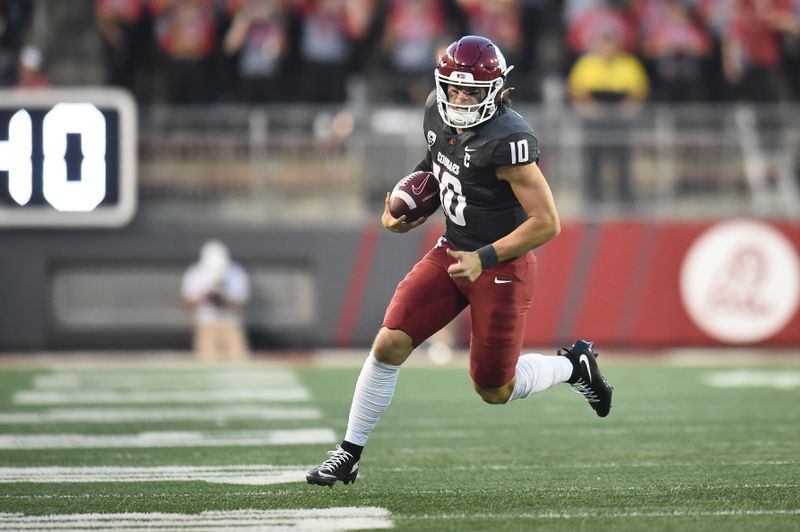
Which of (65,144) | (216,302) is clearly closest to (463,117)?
(65,144)

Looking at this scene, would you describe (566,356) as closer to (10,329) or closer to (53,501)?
(53,501)

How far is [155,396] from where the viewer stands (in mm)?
9156

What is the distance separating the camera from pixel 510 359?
577 cm

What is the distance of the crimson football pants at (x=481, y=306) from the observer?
18.4 ft

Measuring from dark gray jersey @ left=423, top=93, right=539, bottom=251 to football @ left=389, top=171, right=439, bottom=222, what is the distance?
49 mm

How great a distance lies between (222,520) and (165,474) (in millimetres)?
1161

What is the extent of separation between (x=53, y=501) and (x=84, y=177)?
15.6 ft

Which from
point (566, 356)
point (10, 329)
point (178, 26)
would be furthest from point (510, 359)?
point (178, 26)

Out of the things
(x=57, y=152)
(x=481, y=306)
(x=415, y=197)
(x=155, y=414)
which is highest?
(x=415, y=197)

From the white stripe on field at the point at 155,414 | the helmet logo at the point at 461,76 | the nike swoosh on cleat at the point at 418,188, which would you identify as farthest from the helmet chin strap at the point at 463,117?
the white stripe on field at the point at 155,414

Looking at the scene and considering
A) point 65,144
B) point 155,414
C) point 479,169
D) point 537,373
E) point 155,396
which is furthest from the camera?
point 65,144

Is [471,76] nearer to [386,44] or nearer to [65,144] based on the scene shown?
[65,144]

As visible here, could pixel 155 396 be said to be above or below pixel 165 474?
below

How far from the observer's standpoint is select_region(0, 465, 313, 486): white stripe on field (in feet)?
19.1
